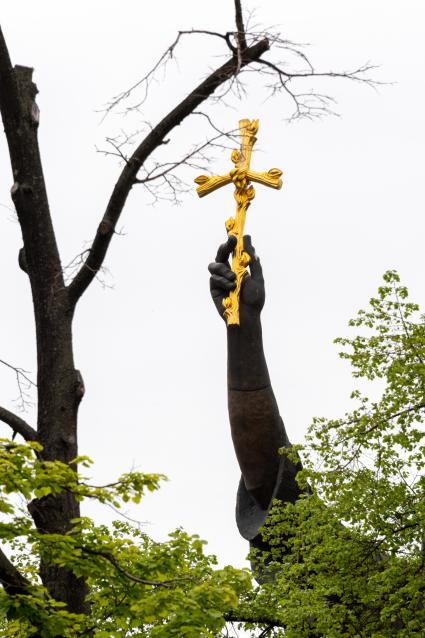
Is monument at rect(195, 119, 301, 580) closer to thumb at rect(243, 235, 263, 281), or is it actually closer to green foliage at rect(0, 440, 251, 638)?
thumb at rect(243, 235, 263, 281)

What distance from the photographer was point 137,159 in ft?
28.7

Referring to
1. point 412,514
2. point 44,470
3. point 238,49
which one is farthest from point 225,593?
point 412,514

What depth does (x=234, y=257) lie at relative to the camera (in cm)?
1653

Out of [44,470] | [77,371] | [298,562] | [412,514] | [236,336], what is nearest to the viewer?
[44,470]

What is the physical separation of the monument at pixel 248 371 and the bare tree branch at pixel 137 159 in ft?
22.9

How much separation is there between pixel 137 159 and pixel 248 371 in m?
7.72

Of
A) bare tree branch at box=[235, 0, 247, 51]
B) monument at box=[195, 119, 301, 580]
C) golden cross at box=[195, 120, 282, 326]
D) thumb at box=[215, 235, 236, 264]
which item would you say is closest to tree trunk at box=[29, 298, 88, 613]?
bare tree branch at box=[235, 0, 247, 51]

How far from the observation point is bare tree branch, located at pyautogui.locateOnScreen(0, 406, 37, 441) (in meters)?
8.56

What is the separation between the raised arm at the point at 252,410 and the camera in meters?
16.0

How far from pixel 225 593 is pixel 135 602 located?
738mm

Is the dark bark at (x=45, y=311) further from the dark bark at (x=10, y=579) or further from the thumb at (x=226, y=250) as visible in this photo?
the thumb at (x=226, y=250)

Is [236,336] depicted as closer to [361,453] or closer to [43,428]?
[361,453]

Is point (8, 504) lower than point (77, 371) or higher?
lower

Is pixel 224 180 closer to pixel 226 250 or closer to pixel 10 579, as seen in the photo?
pixel 226 250
